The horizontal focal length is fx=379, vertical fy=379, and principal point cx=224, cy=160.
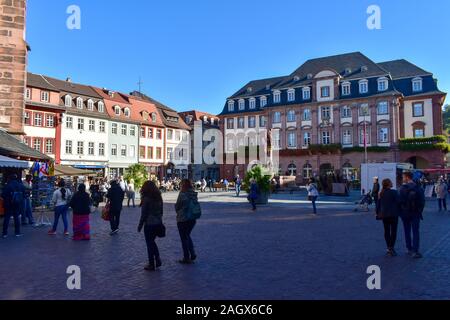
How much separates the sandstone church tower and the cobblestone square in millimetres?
9254

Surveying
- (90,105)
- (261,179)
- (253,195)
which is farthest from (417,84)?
(90,105)

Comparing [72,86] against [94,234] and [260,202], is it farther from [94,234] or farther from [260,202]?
[94,234]

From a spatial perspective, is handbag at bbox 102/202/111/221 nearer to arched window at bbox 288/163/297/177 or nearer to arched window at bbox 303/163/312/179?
arched window at bbox 303/163/312/179

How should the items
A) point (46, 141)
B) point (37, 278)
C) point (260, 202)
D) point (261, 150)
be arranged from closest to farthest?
point (37, 278) < point (260, 202) < point (46, 141) < point (261, 150)

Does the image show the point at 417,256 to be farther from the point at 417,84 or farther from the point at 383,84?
the point at 417,84

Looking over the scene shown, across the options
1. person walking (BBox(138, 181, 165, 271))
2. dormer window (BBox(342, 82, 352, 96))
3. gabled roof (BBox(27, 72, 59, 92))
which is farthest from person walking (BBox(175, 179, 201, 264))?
dormer window (BBox(342, 82, 352, 96))

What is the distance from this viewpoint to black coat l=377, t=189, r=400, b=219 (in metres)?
8.70

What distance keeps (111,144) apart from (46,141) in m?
9.60

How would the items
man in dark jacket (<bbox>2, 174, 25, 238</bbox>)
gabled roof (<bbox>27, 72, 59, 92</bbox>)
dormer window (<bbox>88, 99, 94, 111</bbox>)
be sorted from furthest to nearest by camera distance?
dormer window (<bbox>88, 99, 94, 111</bbox>)
gabled roof (<bbox>27, 72, 59, 92</bbox>)
man in dark jacket (<bbox>2, 174, 25, 238</bbox>)

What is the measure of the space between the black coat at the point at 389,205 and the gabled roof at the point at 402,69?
160 ft

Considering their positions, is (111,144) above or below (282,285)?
above

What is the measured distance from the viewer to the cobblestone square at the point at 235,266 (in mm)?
5777
